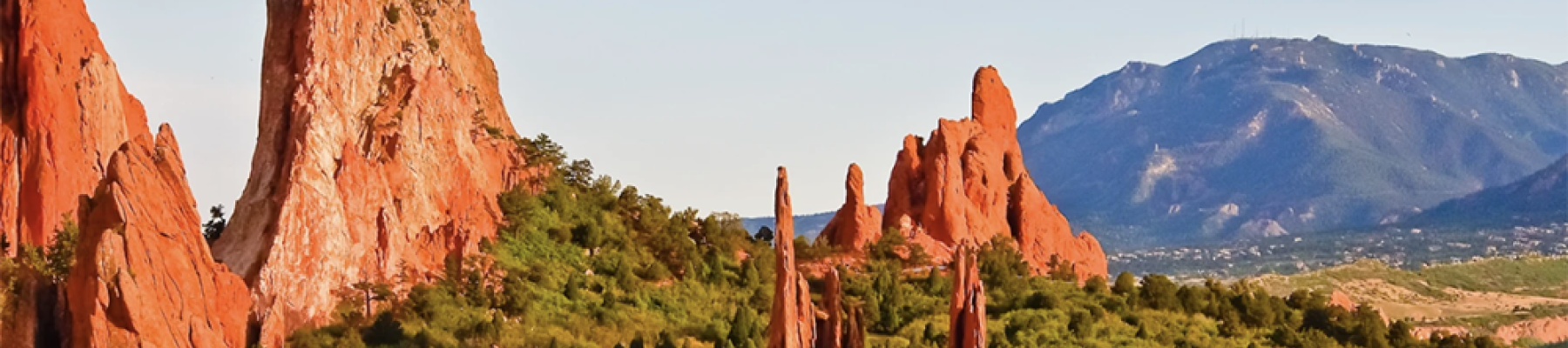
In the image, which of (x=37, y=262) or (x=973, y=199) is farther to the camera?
(x=973, y=199)

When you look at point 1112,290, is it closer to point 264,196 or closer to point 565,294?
point 565,294

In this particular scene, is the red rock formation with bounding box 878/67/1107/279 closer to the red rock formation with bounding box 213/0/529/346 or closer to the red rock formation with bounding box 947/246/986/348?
the red rock formation with bounding box 213/0/529/346

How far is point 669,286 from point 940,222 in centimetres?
1344

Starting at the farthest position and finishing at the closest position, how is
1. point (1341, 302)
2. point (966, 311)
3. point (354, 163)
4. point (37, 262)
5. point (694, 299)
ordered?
point (1341, 302) < point (694, 299) < point (354, 163) < point (37, 262) < point (966, 311)

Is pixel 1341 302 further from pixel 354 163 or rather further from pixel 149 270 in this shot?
pixel 149 270

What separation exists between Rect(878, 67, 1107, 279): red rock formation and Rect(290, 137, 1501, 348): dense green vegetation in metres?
1.66

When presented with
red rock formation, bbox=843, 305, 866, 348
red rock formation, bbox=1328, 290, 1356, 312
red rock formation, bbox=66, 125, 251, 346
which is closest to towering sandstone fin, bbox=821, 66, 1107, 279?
red rock formation, bbox=1328, 290, 1356, 312

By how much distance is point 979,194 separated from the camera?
9144 cm

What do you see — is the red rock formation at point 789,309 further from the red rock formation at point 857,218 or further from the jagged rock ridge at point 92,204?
the red rock formation at point 857,218

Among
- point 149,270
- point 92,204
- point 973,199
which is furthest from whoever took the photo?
point 973,199

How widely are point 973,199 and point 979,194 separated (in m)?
0.35

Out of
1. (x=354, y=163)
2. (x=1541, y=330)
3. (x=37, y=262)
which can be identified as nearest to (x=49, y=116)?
(x=37, y=262)

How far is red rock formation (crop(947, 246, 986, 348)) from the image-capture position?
187 ft

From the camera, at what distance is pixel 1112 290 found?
92875 mm
